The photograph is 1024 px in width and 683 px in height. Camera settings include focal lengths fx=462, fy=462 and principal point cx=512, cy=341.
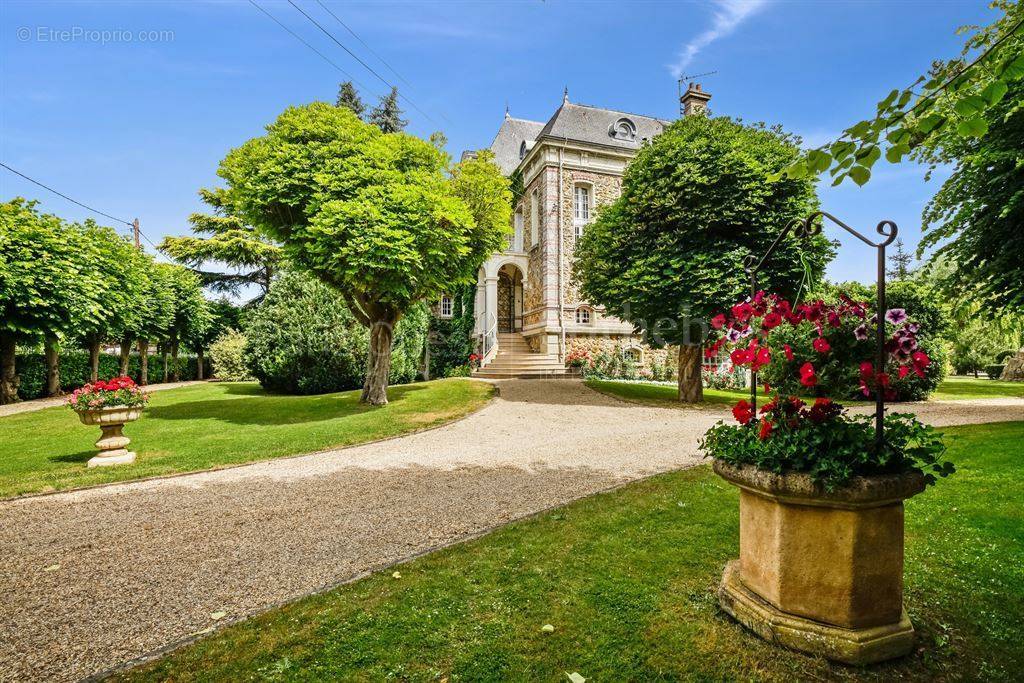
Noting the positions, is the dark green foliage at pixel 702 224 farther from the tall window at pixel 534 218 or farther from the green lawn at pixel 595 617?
the tall window at pixel 534 218

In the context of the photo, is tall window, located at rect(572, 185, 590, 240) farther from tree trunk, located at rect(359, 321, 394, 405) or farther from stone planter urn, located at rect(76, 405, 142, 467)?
stone planter urn, located at rect(76, 405, 142, 467)

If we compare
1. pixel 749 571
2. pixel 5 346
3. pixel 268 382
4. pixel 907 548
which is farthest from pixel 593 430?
pixel 5 346

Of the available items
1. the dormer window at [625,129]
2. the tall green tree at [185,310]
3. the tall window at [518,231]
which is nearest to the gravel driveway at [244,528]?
the tall window at [518,231]

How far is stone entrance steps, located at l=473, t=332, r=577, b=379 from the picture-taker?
1764 centimetres

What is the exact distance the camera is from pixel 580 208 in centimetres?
1995

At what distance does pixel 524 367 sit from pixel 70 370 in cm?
1736

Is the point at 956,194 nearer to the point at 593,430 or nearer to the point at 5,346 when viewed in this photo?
the point at 593,430

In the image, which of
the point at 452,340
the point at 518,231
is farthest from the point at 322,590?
the point at 518,231

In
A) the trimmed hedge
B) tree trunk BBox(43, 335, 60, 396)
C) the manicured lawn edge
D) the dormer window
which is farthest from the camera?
the dormer window

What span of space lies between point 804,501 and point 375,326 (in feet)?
37.5

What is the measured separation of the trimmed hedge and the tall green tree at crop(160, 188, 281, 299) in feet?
17.8

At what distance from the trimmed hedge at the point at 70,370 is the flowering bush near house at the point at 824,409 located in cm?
2180

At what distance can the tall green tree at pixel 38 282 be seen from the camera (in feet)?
40.8

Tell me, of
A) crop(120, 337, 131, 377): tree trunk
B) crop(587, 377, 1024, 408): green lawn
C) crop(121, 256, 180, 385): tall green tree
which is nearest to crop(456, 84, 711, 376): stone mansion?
crop(587, 377, 1024, 408): green lawn
